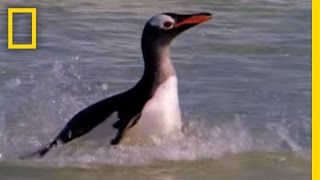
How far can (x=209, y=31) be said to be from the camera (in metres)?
9.30

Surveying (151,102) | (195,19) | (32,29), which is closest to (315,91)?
(195,19)

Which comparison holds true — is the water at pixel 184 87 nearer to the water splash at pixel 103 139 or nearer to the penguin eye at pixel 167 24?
the water splash at pixel 103 139

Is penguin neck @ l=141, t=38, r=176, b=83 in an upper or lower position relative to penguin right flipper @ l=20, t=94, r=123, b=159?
upper

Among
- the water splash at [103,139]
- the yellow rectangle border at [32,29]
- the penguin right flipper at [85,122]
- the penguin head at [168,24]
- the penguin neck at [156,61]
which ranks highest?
the penguin head at [168,24]

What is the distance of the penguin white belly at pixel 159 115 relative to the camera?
5.89 meters

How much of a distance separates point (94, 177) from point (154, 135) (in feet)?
1.61

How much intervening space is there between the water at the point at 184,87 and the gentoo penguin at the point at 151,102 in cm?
9

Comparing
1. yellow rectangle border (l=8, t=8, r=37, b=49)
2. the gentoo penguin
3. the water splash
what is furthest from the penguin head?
yellow rectangle border (l=8, t=8, r=37, b=49)

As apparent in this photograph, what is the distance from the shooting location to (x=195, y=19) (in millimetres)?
5887

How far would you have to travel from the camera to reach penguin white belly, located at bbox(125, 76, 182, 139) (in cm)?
589

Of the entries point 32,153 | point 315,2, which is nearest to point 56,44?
point 32,153

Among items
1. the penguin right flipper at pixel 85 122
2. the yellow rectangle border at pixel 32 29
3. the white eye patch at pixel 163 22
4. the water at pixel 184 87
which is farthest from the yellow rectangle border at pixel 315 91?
the yellow rectangle border at pixel 32 29

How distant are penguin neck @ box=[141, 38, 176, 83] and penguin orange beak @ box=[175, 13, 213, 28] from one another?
20cm

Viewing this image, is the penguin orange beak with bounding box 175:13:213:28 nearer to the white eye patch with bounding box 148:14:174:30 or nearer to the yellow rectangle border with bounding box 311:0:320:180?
the white eye patch with bounding box 148:14:174:30
